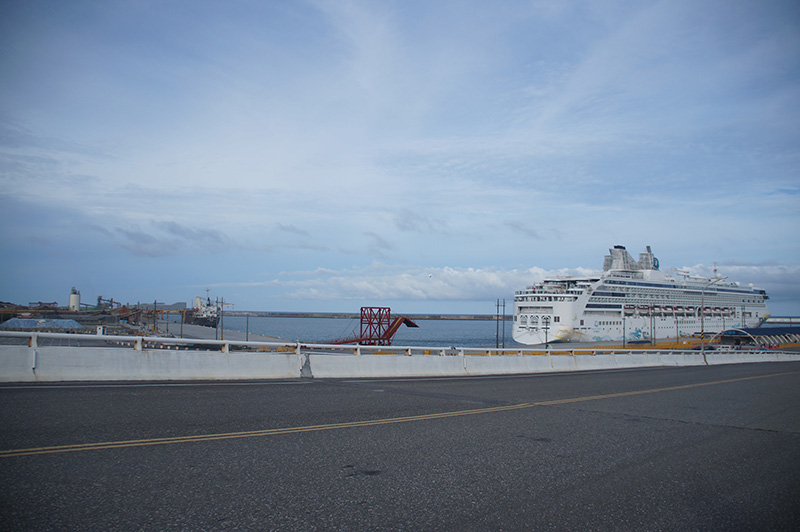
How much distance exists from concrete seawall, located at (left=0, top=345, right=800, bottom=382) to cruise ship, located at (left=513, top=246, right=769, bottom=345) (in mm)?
56250

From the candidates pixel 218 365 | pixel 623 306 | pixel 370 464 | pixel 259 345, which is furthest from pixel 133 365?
pixel 623 306

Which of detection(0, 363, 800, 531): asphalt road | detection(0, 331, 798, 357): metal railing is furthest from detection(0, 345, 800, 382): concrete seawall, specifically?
detection(0, 363, 800, 531): asphalt road

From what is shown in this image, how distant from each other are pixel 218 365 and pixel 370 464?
9.86 meters

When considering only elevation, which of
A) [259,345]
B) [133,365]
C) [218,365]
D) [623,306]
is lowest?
[218,365]

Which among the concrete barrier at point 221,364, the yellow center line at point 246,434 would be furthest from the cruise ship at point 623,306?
the yellow center line at point 246,434

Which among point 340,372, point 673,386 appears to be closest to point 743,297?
point 673,386

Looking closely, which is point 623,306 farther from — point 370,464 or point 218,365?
point 370,464

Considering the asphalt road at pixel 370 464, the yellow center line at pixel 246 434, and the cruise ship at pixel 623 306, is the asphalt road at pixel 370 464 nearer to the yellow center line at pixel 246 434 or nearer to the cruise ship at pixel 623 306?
the yellow center line at pixel 246 434

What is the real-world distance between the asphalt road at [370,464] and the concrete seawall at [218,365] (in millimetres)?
1406

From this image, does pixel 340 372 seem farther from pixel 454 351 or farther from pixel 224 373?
pixel 454 351

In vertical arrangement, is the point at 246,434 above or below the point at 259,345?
below

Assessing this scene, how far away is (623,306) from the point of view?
85.2 metres

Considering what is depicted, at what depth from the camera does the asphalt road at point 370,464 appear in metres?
4.84

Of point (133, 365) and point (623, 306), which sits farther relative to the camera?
point (623, 306)
